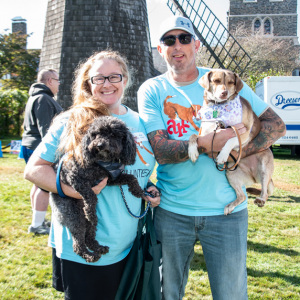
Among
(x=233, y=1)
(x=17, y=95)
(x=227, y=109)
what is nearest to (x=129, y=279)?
(x=227, y=109)

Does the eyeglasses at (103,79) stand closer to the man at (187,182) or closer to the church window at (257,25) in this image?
the man at (187,182)

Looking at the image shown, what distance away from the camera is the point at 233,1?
47.1 meters

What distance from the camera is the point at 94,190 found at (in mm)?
2100

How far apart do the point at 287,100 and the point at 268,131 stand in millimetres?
13959

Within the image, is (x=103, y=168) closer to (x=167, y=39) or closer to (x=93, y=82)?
(x=93, y=82)

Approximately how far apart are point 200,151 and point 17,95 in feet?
84.2

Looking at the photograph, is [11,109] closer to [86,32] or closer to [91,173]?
[86,32]

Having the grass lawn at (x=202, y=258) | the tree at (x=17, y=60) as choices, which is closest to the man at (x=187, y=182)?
the grass lawn at (x=202, y=258)

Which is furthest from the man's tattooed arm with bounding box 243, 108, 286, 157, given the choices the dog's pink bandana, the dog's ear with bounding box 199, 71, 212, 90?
the dog's ear with bounding box 199, 71, 212, 90

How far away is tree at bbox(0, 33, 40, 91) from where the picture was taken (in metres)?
32.3

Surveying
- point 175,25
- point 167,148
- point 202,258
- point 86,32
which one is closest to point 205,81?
point 175,25

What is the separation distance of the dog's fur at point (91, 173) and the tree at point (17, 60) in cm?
3284

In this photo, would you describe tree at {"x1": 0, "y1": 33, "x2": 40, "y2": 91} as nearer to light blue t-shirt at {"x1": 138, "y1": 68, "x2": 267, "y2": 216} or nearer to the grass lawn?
the grass lawn

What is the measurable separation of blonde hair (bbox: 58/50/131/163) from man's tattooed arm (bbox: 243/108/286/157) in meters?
1.24
